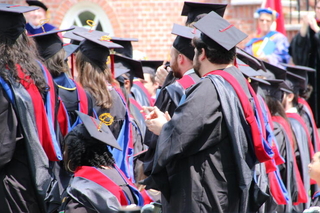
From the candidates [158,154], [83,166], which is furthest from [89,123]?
[158,154]

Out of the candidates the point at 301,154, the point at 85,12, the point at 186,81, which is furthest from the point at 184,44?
the point at 85,12

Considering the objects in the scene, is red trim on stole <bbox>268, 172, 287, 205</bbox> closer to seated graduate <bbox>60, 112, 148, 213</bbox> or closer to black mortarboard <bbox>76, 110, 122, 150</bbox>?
seated graduate <bbox>60, 112, 148, 213</bbox>

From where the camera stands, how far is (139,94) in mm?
8445

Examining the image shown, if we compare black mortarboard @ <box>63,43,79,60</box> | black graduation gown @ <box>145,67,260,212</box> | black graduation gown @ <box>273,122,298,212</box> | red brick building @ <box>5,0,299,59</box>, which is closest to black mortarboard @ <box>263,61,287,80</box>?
black graduation gown @ <box>273,122,298,212</box>

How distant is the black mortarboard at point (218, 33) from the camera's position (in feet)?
12.3

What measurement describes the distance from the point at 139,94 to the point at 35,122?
4.64 meters

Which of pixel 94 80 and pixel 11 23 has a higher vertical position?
pixel 11 23

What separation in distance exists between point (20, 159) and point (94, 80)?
191 cm

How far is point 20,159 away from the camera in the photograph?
3.80 m

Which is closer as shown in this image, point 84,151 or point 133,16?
point 84,151

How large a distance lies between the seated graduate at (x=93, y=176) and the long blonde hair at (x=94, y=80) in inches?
48.9

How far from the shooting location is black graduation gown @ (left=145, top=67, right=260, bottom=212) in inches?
142

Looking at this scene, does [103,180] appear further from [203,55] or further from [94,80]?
[94,80]

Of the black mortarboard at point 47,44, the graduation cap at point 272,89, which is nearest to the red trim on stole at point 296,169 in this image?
the graduation cap at point 272,89
